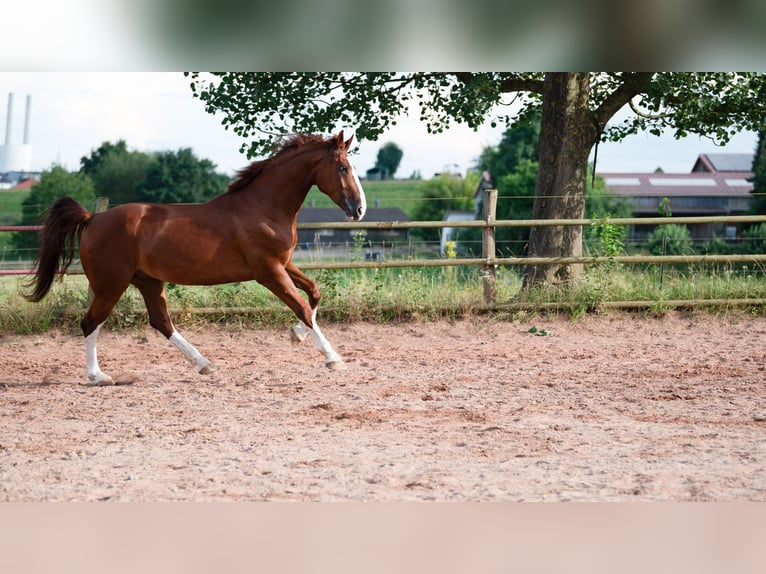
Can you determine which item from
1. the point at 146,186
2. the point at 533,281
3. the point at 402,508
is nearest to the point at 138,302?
the point at 533,281

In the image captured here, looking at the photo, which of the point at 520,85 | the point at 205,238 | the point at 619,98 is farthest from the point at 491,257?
the point at 205,238

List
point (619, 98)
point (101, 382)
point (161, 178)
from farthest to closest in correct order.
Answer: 1. point (161, 178)
2. point (619, 98)
3. point (101, 382)

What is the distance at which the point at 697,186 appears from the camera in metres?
50.2

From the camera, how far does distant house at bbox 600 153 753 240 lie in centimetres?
4712

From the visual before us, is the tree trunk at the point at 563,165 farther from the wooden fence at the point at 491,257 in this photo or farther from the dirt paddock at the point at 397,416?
the dirt paddock at the point at 397,416

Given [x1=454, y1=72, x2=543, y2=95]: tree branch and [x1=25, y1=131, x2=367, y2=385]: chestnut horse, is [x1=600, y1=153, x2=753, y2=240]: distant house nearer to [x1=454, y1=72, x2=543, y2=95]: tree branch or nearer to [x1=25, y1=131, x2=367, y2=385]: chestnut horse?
[x1=454, y1=72, x2=543, y2=95]: tree branch

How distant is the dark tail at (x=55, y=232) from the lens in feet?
20.8

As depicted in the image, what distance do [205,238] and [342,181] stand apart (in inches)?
46.8

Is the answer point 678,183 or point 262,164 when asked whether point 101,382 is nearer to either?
point 262,164

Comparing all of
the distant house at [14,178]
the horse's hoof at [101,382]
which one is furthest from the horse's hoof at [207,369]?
the distant house at [14,178]

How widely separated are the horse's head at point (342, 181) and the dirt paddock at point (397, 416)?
134cm

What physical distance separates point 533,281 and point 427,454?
5931mm

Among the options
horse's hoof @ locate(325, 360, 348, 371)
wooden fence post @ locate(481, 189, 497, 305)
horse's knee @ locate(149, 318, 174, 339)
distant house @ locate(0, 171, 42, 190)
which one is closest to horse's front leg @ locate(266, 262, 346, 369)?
horse's hoof @ locate(325, 360, 348, 371)

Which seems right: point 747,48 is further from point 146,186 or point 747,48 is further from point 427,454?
point 146,186
